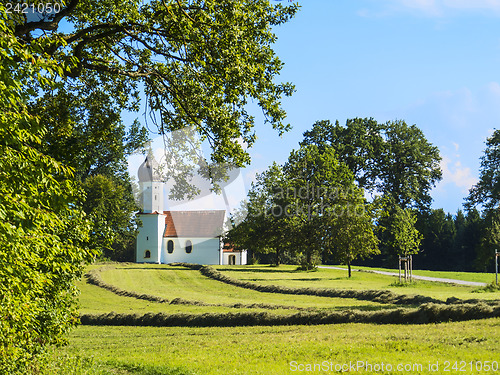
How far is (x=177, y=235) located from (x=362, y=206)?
44.7 metres

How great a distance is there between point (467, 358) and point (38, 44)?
350 inches

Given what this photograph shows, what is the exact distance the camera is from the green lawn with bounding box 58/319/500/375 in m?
9.69

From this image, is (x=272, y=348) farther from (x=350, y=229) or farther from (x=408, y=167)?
(x=408, y=167)

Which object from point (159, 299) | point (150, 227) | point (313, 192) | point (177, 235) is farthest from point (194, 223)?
point (159, 299)

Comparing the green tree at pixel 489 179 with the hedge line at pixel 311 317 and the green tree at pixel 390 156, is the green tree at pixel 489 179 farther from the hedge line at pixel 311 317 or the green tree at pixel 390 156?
the hedge line at pixel 311 317

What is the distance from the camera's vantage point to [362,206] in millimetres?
42875

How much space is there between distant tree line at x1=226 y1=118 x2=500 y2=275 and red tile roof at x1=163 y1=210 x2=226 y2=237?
9834mm

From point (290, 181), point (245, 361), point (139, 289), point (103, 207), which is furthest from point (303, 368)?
point (103, 207)

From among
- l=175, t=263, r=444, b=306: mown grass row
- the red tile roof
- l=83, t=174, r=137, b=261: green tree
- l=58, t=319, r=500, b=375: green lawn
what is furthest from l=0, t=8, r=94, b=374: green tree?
the red tile roof

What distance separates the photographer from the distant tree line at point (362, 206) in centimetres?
4278

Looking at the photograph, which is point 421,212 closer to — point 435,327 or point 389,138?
point 389,138

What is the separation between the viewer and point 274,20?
14281 mm

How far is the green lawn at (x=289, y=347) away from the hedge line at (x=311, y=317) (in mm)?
776

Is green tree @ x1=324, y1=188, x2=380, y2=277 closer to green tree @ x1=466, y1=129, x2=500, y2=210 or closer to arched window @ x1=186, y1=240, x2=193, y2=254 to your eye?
green tree @ x1=466, y1=129, x2=500, y2=210
